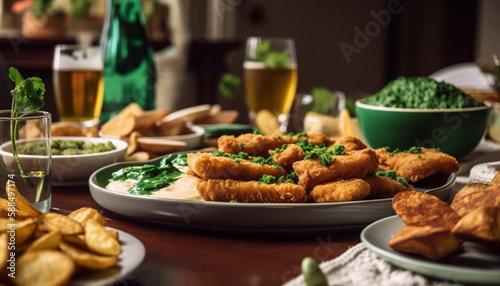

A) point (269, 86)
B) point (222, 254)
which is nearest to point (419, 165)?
point (222, 254)

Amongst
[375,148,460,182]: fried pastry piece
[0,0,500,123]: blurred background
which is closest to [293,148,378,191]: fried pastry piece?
[375,148,460,182]: fried pastry piece

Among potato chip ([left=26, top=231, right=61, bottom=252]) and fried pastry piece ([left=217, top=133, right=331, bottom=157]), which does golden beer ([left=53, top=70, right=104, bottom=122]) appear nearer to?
fried pastry piece ([left=217, top=133, right=331, bottom=157])

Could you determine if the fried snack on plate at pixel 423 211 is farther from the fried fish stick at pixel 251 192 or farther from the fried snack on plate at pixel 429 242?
the fried fish stick at pixel 251 192

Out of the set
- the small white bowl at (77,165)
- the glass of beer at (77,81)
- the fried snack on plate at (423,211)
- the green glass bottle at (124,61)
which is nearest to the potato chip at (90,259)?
the fried snack on plate at (423,211)

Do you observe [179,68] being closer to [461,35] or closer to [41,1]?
[41,1]

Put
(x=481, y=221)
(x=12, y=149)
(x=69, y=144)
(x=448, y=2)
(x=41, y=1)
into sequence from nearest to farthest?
(x=481, y=221), (x=12, y=149), (x=69, y=144), (x=41, y=1), (x=448, y=2)

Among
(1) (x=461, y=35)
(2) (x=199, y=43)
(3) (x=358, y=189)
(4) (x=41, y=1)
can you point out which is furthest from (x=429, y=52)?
(3) (x=358, y=189)

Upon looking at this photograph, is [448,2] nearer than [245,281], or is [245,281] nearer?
[245,281]
